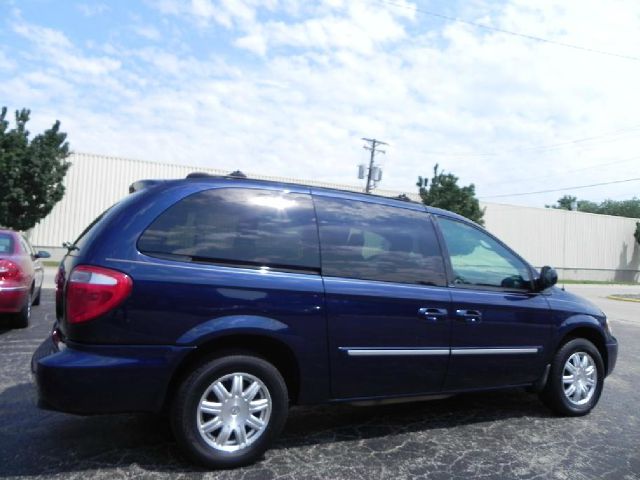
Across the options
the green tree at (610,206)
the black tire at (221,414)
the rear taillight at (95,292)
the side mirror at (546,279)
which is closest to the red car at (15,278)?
the rear taillight at (95,292)

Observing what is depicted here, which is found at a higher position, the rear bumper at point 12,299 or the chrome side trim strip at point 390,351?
the chrome side trim strip at point 390,351

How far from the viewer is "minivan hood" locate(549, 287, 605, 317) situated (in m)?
4.70

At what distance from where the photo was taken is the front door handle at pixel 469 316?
406cm

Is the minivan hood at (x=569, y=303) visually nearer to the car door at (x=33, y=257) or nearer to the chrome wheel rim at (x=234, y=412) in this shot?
the chrome wheel rim at (x=234, y=412)

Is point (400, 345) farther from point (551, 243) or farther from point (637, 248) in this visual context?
point (637, 248)

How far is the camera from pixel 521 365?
444 cm

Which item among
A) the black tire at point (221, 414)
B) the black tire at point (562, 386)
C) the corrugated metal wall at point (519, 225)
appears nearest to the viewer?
the black tire at point (221, 414)

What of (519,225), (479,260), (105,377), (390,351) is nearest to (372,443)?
(390,351)

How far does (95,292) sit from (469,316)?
8.60 feet

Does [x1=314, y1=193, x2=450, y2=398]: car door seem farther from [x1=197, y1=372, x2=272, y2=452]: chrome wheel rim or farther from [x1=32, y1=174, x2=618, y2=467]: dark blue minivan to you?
[x1=197, y1=372, x2=272, y2=452]: chrome wheel rim

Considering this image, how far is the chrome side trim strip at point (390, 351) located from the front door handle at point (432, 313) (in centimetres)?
23

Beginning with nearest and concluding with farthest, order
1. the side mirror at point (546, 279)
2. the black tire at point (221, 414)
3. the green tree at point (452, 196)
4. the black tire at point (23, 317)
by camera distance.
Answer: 1. the black tire at point (221, 414)
2. the side mirror at point (546, 279)
3. the black tire at point (23, 317)
4. the green tree at point (452, 196)

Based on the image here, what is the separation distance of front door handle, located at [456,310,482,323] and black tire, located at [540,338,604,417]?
1043 mm

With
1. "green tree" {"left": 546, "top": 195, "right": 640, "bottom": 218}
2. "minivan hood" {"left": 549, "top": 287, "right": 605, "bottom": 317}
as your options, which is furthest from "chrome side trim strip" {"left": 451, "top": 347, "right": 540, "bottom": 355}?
"green tree" {"left": 546, "top": 195, "right": 640, "bottom": 218}
